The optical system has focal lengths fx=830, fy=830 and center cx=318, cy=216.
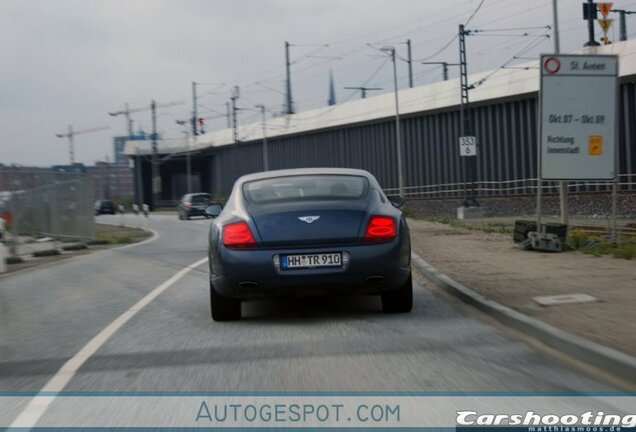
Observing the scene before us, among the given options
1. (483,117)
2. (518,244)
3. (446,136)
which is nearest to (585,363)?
(518,244)

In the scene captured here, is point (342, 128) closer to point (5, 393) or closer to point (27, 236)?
point (27, 236)

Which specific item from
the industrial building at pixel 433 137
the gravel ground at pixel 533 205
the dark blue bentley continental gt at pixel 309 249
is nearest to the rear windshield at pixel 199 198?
the gravel ground at pixel 533 205

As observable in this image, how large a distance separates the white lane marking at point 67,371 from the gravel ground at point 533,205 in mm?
27864

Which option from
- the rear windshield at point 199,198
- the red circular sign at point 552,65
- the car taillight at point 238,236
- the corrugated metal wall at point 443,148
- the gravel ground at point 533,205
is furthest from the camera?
the rear windshield at point 199,198

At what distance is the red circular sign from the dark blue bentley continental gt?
8145 millimetres

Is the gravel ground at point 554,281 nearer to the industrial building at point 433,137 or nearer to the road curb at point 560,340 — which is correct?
the road curb at point 560,340

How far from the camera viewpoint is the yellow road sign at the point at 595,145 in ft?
48.5

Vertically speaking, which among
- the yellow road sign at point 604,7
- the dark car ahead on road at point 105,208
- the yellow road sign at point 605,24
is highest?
the yellow road sign at point 604,7

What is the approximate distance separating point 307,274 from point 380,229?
79 cm

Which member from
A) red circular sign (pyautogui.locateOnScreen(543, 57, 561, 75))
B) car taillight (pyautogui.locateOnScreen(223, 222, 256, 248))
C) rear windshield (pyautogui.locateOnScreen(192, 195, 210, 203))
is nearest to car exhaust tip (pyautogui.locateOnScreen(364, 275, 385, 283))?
car taillight (pyautogui.locateOnScreen(223, 222, 256, 248))

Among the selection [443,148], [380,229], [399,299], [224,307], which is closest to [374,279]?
[380,229]

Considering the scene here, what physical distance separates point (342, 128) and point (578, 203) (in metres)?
26.7

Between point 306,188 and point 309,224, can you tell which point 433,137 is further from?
point 309,224

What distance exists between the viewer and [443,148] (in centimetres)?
4925
